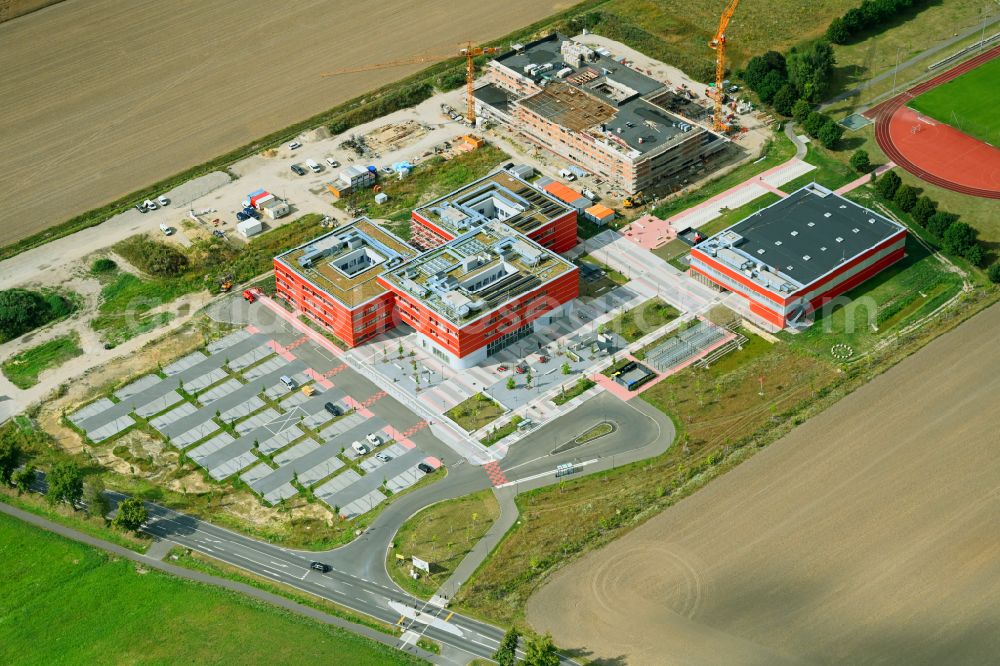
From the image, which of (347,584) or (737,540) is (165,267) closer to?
(347,584)

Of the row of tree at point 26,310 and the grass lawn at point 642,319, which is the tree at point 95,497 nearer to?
the row of tree at point 26,310

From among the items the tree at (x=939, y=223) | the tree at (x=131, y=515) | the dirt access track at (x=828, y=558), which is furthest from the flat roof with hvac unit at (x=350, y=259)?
the tree at (x=939, y=223)

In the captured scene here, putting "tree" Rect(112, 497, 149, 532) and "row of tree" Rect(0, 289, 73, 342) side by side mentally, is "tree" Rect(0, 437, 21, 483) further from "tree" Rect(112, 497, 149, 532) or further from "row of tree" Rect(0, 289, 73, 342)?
"row of tree" Rect(0, 289, 73, 342)

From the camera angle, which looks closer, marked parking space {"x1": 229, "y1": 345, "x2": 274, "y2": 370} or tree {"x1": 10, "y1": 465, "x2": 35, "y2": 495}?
tree {"x1": 10, "y1": 465, "x2": 35, "y2": 495}

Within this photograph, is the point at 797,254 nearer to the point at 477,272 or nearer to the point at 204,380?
the point at 477,272

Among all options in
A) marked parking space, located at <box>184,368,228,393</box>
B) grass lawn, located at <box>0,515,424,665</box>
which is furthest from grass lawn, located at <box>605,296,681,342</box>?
grass lawn, located at <box>0,515,424,665</box>

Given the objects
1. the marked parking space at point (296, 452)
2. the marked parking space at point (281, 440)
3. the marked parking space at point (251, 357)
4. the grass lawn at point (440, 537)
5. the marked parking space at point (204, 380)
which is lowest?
the grass lawn at point (440, 537)

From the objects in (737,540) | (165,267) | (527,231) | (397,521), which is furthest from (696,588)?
(165,267)
